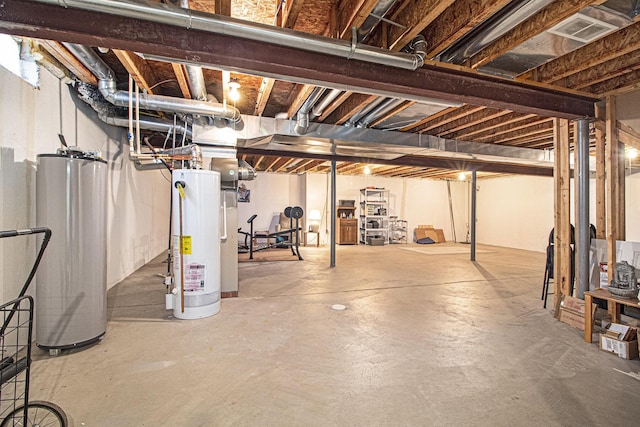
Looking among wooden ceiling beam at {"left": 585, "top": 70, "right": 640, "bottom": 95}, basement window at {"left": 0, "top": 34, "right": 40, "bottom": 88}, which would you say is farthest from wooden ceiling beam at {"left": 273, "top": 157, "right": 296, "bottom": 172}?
wooden ceiling beam at {"left": 585, "top": 70, "right": 640, "bottom": 95}

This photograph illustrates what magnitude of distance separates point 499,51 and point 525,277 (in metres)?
4.39

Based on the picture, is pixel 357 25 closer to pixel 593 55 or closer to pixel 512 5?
pixel 512 5

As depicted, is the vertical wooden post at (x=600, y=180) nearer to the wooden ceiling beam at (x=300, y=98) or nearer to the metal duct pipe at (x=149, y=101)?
the wooden ceiling beam at (x=300, y=98)

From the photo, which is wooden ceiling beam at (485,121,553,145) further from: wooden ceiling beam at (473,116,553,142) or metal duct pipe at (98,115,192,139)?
metal duct pipe at (98,115,192,139)

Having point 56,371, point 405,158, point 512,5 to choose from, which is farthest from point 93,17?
point 405,158

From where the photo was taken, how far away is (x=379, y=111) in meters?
3.57

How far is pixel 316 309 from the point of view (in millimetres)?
3432

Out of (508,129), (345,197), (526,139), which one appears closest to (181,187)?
(508,129)

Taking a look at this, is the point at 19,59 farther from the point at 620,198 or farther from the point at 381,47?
the point at 620,198

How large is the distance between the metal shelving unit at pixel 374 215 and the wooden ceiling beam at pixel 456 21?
309 inches

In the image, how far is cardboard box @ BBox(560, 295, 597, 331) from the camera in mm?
2984

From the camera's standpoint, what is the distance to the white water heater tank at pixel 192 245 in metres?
3.05

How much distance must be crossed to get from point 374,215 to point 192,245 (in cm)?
775

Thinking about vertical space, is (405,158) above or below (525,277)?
above
